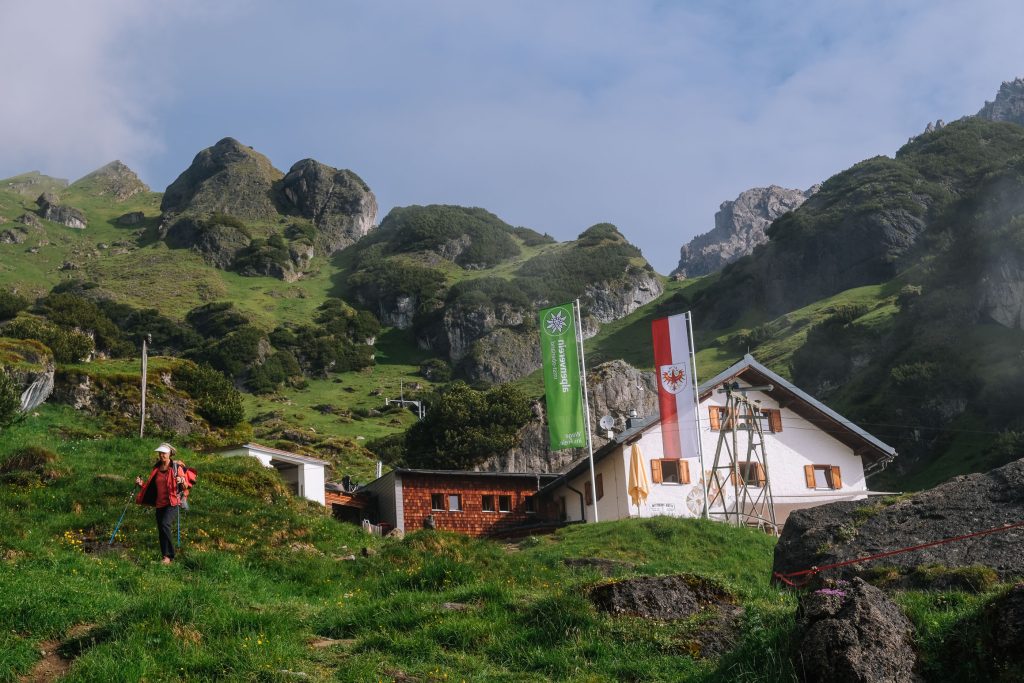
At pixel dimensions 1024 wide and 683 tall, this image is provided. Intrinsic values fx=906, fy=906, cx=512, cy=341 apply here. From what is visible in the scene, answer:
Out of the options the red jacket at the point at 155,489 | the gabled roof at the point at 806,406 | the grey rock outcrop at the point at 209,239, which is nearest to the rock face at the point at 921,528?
the red jacket at the point at 155,489

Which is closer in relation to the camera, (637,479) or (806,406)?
(637,479)

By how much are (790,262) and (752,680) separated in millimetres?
147551

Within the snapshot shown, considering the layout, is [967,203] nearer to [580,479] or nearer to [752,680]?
[580,479]

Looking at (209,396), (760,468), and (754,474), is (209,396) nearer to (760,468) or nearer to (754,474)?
(754,474)

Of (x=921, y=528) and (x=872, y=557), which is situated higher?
(x=921, y=528)

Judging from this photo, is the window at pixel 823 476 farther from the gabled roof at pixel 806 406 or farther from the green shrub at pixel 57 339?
the green shrub at pixel 57 339

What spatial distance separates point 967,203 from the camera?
98375 millimetres

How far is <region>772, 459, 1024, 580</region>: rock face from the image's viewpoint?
10.5 meters

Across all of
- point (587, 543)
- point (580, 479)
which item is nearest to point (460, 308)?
point (580, 479)

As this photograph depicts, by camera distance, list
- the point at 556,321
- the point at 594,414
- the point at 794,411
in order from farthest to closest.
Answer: the point at 594,414 → the point at 794,411 → the point at 556,321

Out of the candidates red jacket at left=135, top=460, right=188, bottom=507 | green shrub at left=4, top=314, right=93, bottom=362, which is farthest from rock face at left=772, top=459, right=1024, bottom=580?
green shrub at left=4, top=314, right=93, bottom=362

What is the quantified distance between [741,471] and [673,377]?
8.82 m

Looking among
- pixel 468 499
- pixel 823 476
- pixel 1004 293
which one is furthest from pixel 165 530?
pixel 1004 293

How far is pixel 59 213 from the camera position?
18262 cm
